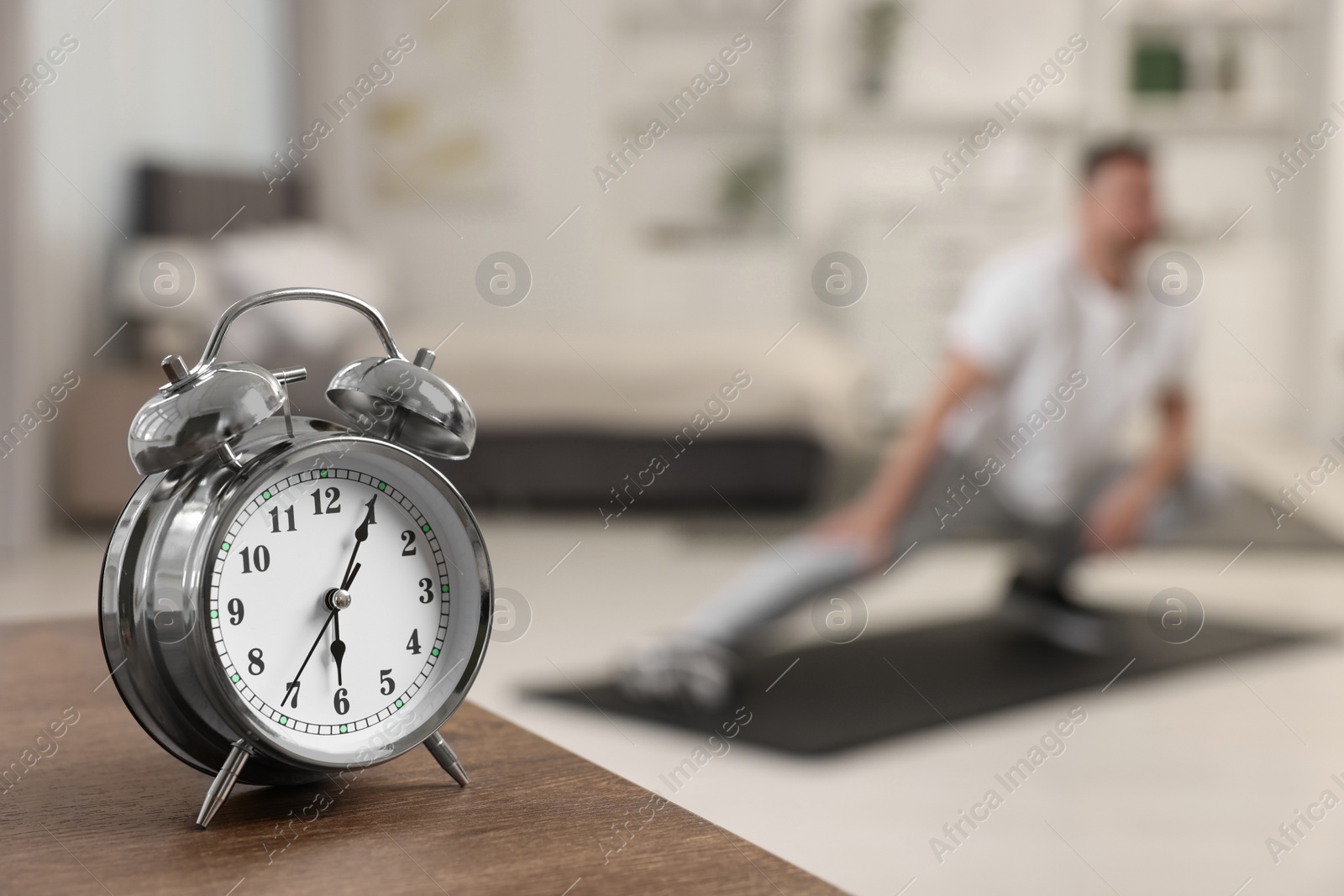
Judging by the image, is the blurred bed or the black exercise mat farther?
the blurred bed

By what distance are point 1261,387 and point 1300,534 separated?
2.37m

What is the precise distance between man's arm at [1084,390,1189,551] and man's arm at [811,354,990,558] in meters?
0.51

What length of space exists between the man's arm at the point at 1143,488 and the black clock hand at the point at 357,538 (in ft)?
8.54

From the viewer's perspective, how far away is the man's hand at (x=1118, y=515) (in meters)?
2.94

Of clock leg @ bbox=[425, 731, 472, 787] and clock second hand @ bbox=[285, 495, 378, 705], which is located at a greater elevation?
clock second hand @ bbox=[285, 495, 378, 705]

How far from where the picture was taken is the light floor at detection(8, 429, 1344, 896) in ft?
5.87

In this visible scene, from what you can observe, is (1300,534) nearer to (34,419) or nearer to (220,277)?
(220,277)

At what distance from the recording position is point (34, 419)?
395 centimetres

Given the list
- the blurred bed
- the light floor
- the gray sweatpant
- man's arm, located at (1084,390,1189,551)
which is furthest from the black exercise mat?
the blurred bed

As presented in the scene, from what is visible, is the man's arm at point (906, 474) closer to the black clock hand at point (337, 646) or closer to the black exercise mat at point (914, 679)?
the black exercise mat at point (914, 679)

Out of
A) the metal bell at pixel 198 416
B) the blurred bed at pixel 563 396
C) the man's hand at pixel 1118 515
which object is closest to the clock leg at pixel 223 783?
the metal bell at pixel 198 416

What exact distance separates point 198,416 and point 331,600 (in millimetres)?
100

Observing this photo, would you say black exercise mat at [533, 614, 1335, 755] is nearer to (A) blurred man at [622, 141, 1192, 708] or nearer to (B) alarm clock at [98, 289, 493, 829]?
(A) blurred man at [622, 141, 1192, 708]

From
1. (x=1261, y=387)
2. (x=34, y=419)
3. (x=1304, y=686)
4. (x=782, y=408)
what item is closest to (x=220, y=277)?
(x=34, y=419)
